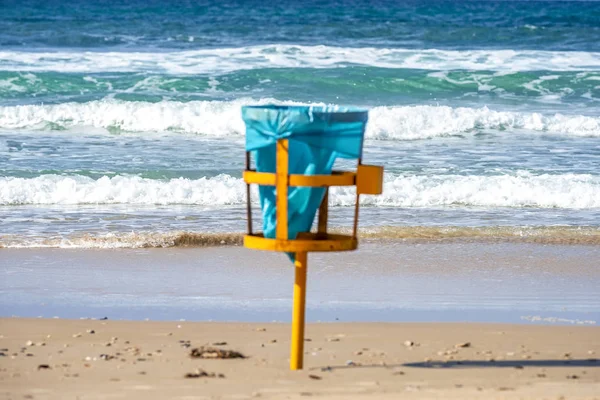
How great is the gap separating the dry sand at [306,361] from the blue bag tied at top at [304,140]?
710mm

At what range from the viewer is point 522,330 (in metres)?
5.40

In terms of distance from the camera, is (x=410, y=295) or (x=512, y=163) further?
(x=512, y=163)

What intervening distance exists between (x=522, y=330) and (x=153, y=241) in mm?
3562

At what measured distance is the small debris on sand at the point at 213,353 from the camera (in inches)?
182

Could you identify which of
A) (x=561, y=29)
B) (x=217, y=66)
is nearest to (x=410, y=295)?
(x=217, y=66)

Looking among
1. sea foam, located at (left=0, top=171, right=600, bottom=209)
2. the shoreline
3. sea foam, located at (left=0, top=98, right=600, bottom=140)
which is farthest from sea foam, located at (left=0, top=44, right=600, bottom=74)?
the shoreline

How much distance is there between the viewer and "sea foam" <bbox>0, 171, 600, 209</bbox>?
398 inches

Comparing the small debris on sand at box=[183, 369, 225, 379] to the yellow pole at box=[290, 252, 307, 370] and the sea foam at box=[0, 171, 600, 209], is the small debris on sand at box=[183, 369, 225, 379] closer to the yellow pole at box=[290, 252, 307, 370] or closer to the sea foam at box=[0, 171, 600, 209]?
the yellow pole at box=[290, 252, 307, 370]

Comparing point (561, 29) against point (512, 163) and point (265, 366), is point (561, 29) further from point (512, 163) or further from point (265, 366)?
point (265, 366)

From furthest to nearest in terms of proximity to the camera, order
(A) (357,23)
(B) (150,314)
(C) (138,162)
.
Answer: (A) (357,23)
(C) (138,162)
(B) (150,314)

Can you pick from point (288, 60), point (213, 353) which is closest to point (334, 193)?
point (213, 353)

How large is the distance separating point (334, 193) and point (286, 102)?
7.61 m

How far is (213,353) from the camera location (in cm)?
467

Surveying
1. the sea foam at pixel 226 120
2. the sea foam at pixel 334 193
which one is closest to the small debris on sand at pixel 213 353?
the sea foam at pixel 334 193
